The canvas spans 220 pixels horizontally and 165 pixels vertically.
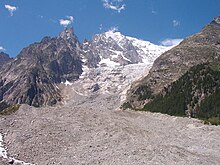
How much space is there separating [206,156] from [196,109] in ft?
386

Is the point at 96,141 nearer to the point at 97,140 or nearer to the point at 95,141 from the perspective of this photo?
the point at 95,141

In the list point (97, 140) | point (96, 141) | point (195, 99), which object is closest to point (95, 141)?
point (96, 141)

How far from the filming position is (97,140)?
56188mm

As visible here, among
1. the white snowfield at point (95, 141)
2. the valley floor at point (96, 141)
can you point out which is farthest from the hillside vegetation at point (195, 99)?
the valley floor at point (96, 141)

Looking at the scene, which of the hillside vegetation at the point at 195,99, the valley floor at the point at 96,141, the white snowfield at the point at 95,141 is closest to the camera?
the white snowfield at the point at 95,141

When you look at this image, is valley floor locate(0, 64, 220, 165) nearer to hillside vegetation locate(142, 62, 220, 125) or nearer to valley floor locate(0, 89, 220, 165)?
valley floor locate(0, 89, 220, 165)

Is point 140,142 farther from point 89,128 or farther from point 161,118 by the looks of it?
point 161,118

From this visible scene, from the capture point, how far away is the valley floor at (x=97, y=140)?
48719mm

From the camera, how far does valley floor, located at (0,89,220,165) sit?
1918 inches

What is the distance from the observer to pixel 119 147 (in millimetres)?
53219

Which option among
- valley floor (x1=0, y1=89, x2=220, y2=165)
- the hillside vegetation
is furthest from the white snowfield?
the hillside vegetation

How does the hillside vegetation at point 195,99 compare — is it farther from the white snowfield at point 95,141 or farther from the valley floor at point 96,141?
the valley floor at point 96,141

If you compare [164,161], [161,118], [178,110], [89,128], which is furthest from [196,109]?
[164,161]

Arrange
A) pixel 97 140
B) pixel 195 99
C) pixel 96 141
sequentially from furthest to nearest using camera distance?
pixel 195 99 → pixel 97 140 → pixel 96 141
